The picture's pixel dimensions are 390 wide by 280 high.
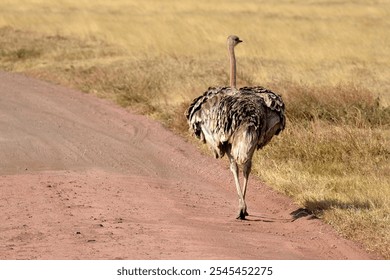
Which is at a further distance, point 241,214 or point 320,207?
point 320,207

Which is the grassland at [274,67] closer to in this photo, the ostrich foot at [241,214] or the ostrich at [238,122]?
the ostrich foot at [241,214]

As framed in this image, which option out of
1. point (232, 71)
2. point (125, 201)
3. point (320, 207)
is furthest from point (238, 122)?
point (125, 201)

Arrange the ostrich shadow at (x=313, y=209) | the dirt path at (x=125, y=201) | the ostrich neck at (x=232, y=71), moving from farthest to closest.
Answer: the ostrich neck at (x=232, y=71), the ostrich shadow at (x=313, y=209), the dirt path at (x=125, y=201)

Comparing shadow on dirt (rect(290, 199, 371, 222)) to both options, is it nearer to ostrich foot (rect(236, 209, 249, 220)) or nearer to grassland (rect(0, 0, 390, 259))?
grassland (rect(0, 0, 390, 259))

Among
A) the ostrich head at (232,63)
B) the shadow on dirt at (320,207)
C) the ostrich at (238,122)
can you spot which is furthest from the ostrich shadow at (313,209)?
the ostrich head at (232,63)

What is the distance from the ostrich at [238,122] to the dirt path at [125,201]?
0.66 metres

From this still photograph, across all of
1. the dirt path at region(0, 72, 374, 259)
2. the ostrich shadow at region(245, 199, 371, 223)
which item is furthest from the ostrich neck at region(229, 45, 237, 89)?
the ostrich shadow at region(245, 199, 371, 223)

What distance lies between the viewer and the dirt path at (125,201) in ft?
29.6

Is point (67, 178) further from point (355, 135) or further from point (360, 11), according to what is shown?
point (360, 11)

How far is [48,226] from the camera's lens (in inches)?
380

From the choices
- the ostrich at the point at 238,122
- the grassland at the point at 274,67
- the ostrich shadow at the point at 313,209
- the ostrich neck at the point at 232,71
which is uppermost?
the ostrich neck at the point at 232,71

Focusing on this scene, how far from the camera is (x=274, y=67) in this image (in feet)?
74.3

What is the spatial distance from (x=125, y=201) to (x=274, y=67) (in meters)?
12.1

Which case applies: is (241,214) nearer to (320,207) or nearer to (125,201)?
(320,207)
